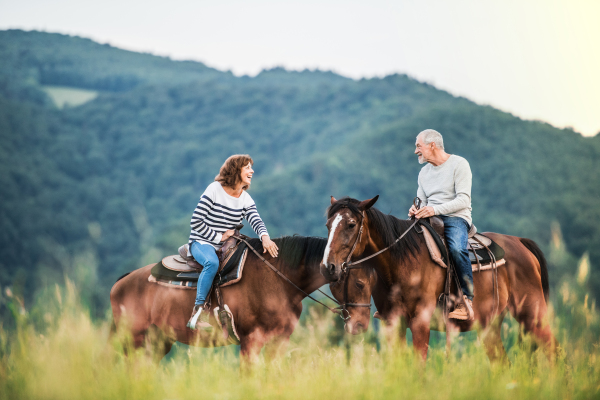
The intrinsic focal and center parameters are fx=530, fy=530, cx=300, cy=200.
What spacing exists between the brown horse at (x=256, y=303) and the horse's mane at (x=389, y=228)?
0.73m

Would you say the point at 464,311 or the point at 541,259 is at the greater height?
the point at 541,259

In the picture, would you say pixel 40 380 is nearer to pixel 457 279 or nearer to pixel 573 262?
pixel 457 279

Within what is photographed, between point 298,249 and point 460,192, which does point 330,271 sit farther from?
point 460,192

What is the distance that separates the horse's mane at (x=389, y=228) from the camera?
203 inches

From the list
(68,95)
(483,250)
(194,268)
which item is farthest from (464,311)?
(68,95)

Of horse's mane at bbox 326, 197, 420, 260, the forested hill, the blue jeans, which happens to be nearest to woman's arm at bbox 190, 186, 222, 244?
the blue jeans

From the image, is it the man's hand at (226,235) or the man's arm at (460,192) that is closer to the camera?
the man's arm at (460,192)

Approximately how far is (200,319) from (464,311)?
2776 millimetres

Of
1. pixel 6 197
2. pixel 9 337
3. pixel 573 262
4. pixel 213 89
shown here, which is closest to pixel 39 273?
pixel 6 197

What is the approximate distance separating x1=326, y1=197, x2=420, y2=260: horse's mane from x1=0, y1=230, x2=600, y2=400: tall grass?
90 centimetres

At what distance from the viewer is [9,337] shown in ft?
16.2

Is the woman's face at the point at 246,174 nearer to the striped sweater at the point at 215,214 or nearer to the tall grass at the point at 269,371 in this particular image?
the striped sweater at the point at 215,214

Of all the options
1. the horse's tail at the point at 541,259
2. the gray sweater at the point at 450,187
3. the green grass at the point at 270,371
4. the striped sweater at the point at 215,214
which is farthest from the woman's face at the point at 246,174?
the horse's tail at the point at 541,259

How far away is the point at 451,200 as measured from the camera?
577 cm
